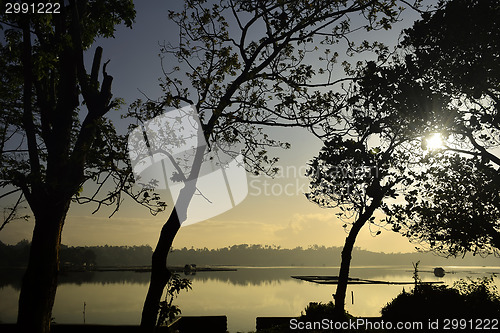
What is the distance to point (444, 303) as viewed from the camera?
621 inches

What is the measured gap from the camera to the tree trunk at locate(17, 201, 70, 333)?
9.16 meters

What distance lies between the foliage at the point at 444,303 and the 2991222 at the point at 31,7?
51.4ft

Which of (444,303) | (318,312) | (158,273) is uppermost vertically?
(158,273)

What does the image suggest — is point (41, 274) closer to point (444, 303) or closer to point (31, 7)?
point (31, 7)

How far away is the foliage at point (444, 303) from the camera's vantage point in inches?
603

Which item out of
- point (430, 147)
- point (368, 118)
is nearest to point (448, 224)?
point (430, 147)

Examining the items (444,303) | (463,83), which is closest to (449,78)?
(463,83)

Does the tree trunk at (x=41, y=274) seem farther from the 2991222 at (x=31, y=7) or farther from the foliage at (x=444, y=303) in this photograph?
the foliage at (x=444, y=303)

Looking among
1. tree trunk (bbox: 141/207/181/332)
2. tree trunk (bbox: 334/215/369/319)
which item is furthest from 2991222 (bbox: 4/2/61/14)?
tree trunk (bbox: 334/215/369/319)

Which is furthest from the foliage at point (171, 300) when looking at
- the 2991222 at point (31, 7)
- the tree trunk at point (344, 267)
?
the tree trunk at point (344, 267)

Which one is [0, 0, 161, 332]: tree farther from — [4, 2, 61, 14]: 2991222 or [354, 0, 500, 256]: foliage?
[354, 0, 500, 256]: foliage

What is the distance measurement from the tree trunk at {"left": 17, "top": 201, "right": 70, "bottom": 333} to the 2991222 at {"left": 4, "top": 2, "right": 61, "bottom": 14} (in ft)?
13.8

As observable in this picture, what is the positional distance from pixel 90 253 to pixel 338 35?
204352 millimetres

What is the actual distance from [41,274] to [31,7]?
583cm
